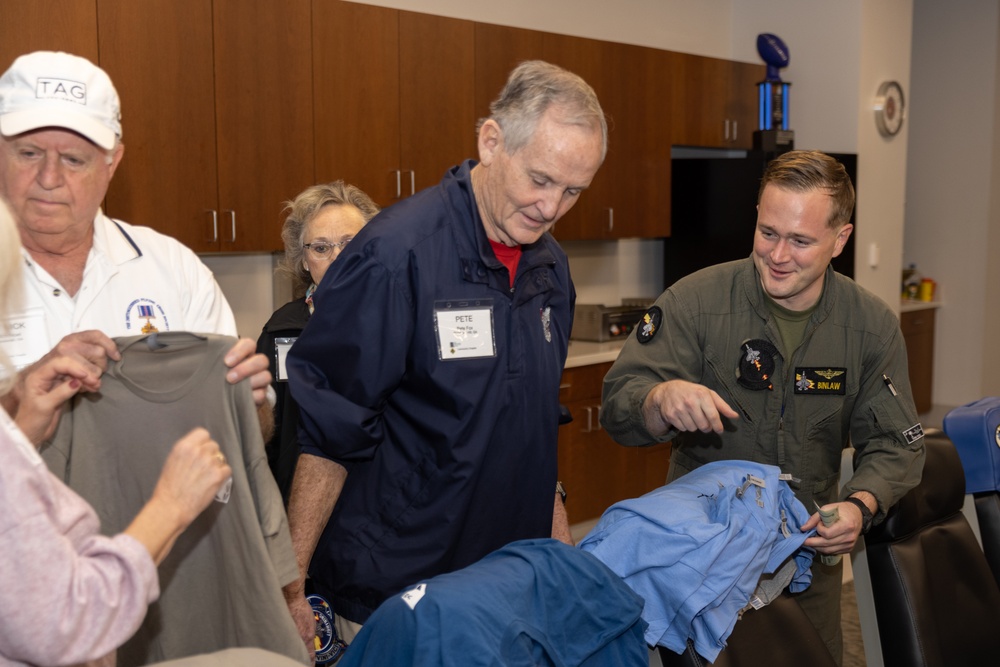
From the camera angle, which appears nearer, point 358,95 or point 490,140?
point 490,140

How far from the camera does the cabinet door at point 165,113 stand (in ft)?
11.0

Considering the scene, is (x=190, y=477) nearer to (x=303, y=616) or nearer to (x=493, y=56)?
(x=303, y=616)

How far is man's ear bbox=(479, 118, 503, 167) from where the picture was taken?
1761 mm

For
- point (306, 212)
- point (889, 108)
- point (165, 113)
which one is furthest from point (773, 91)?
point (306, 212)

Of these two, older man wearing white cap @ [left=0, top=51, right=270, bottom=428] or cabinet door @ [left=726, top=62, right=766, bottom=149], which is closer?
older man wearing white cap @ [left=0, top=51, right=270, bottom=428]

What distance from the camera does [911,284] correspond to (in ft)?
24.1

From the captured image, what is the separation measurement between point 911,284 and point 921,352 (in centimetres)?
52

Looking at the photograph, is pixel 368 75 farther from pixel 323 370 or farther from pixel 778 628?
pixel 778 628

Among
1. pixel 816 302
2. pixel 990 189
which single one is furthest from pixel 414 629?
pixel 990 189

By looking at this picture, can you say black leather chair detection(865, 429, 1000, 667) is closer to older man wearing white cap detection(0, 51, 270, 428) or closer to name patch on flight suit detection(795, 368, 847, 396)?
name patch on flight suit detection(795, 368, 847, 396)

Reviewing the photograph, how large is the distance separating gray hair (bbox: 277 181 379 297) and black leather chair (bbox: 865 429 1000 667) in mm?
1531

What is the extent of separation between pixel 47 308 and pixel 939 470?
6.45 feet

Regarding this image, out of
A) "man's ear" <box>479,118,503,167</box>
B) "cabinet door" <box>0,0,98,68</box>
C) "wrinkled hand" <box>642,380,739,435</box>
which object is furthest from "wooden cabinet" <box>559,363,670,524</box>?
"man's ear" <box>479,118,503,167</box>

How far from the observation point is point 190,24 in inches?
137
